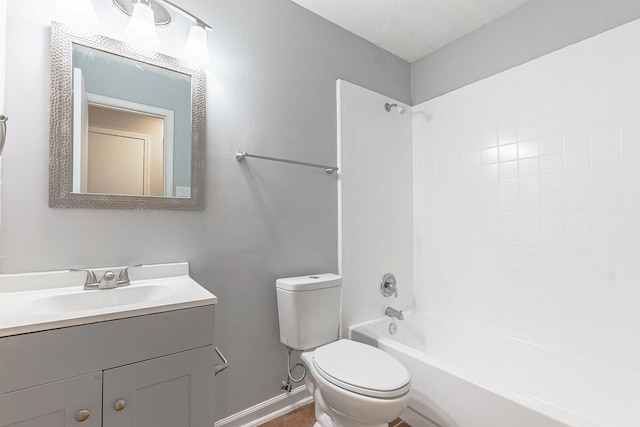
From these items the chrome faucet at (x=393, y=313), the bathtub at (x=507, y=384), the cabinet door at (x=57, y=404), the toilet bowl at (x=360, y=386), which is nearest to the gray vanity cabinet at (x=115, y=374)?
the cabinet door at (x=57, y=404)

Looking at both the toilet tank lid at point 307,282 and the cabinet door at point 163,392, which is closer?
the cabinet door at point 163,392

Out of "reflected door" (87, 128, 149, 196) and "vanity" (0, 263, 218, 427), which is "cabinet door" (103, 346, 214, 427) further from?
"reflected door" (87, 128, 149, 196)

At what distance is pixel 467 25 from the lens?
2125 mm

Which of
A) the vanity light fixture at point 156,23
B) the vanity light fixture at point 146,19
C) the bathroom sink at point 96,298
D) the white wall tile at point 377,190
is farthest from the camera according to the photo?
the white wall tile at point 377,190

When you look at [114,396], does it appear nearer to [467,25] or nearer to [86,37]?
[86,37]

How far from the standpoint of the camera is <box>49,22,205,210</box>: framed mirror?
4.02ft

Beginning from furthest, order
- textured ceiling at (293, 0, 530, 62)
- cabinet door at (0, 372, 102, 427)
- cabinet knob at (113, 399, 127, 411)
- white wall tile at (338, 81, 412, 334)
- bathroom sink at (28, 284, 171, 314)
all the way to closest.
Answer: white wall tile at (338, 81, 412, 334) < textured ceiling at (293, 0, 530, 62) < bathroom sink at (28, 284, 171, 314) < cabinet knob at (113, 399, 127, 411) < cabinet door at (0, 372, 102, 427)

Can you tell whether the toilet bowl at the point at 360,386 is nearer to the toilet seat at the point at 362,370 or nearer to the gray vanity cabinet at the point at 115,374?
the toilet seat at the point at 362,370

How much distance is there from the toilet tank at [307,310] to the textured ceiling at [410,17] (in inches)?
67.0

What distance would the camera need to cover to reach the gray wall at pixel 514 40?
164 centimetres

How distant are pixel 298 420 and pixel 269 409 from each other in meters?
0.17

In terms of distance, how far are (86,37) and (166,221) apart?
0.82m

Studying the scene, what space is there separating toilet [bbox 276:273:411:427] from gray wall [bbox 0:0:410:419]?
0.57 ft

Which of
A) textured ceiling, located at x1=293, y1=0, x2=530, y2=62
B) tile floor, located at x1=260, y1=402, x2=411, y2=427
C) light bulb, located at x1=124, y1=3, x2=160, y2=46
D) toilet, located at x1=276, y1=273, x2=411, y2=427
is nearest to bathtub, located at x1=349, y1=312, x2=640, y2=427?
tile floor, located at x1=260, y1=402, x2=411, y2=427
